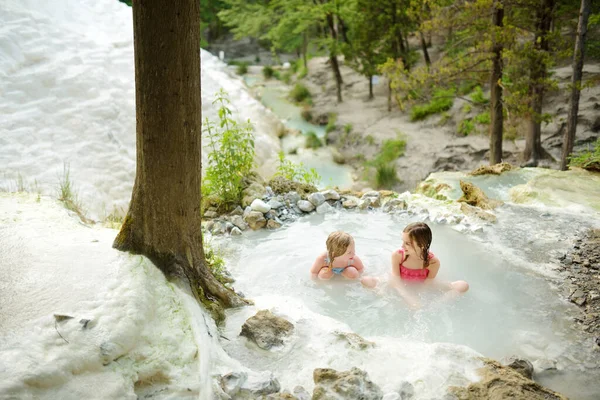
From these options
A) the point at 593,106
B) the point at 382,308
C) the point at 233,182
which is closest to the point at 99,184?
the point at 233,182

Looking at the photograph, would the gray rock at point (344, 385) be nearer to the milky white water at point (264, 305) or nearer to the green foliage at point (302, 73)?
the milky white water at point (264, 305)

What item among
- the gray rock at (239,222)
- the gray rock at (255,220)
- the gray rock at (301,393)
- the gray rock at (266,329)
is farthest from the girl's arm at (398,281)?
the gray rock at (239,222)

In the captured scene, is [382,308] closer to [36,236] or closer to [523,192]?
[36,236]

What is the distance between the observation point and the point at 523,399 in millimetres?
2594

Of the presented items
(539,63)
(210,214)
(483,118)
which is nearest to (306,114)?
(483,118)

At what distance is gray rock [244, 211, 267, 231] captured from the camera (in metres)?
5.45

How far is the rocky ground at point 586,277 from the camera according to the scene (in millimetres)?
3590

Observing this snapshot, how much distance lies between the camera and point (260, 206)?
218 inches

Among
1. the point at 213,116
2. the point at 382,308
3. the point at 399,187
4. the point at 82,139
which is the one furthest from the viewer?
the point at 399,187

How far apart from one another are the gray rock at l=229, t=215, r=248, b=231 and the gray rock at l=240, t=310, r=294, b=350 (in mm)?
2144

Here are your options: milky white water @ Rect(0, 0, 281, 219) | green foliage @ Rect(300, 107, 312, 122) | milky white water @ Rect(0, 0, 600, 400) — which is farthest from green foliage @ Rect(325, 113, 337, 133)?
milky white water @ Rect(0, 0, 600, 400)

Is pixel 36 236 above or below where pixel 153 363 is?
above

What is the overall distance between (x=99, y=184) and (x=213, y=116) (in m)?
3.37

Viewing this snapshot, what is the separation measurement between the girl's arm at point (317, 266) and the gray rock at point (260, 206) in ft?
4.44
